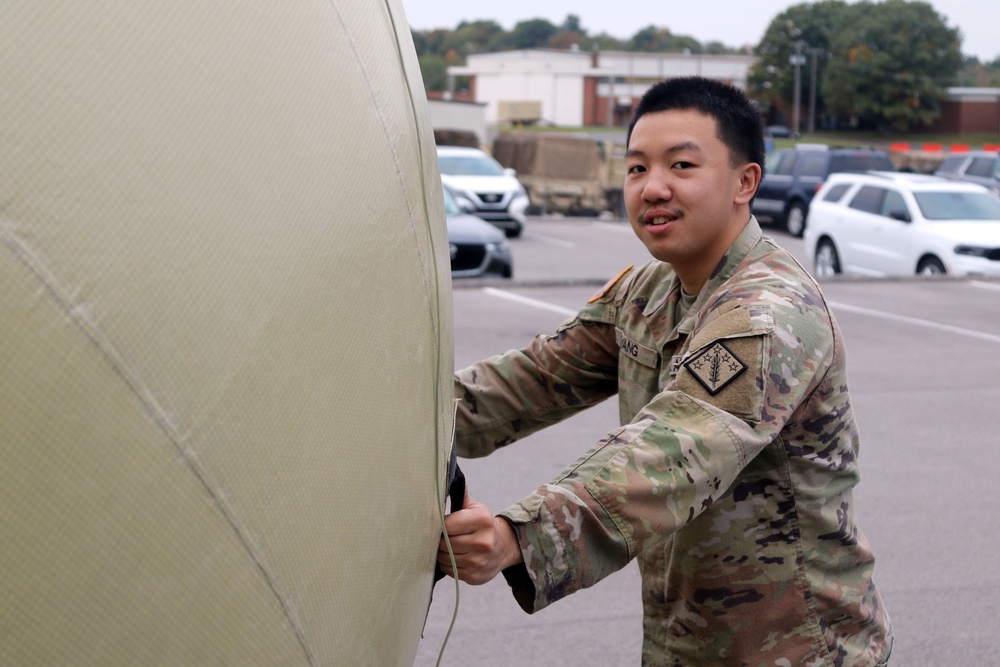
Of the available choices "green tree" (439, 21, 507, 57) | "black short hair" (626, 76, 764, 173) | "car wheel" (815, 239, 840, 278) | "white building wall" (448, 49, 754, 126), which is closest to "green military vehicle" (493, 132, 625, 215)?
"car wheel" (815, 239, 840, 278)

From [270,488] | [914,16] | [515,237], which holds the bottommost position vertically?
[515,237]

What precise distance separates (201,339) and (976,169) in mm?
25348

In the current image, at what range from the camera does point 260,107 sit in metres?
1.53

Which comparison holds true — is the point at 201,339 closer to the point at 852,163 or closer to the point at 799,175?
the point at 799,175

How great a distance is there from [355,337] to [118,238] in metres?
0.37

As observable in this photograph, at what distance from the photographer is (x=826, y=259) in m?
16.2

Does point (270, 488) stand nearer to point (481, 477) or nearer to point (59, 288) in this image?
point (59, 288)

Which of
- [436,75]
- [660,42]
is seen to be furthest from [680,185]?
[660,42]

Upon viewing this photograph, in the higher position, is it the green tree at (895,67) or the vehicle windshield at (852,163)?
the green tree at (895,67)

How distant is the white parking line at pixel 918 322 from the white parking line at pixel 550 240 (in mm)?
9108

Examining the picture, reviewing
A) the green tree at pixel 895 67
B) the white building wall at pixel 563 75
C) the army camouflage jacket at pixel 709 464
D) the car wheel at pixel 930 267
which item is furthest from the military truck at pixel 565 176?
the white building wall at pixel 563 75

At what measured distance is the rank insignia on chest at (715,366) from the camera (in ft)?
6.64

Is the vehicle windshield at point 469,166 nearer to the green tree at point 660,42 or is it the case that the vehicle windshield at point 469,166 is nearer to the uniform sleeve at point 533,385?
the uniform sleeve at point 533,385

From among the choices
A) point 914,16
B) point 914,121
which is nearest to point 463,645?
point 914,121
